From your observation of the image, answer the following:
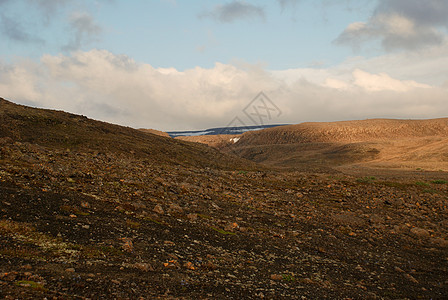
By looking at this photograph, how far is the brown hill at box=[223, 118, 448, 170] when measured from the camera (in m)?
62.0

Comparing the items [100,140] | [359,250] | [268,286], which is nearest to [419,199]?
[359,250]

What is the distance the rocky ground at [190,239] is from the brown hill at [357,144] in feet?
141

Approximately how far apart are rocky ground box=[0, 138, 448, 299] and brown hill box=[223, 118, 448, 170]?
141 feet

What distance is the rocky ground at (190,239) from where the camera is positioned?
5.34 m

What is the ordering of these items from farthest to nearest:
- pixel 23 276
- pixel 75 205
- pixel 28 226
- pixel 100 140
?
pixel 100 140 < pixel 75 205 < pixel 28 226 < pixel 23 276

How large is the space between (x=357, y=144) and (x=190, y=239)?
276ft

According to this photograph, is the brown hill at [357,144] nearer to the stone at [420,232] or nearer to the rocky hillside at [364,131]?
the rocky hillside at [364,131]

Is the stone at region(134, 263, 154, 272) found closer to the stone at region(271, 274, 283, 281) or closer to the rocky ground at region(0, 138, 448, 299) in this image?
the rocky ground at region(0, 138, 448, 299)

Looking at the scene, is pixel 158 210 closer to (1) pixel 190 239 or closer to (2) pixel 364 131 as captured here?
(1) pixel 190 239

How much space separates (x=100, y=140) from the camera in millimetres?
24547

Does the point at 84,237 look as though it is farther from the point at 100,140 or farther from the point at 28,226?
the point at 100,140

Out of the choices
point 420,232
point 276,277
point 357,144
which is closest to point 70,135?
point 276,277

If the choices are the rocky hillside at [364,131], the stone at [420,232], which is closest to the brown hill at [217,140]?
the rocky hillside at [364,131]

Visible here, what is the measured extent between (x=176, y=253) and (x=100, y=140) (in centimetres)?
1947
